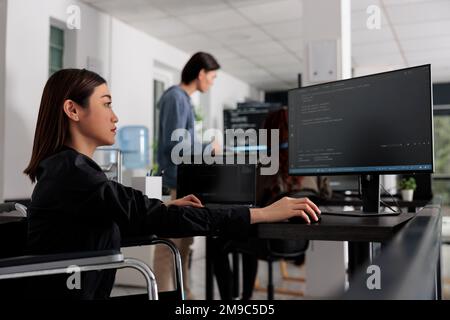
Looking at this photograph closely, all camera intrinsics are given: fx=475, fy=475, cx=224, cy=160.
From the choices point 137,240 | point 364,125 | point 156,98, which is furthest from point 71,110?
point 156,98

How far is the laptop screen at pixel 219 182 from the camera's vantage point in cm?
171

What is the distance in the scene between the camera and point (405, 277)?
1.38 ft

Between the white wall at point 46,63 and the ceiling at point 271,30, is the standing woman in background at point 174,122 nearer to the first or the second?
the white wall at point 46,63

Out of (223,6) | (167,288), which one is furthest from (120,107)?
(167,288)

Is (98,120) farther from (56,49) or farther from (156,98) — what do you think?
(156,98)

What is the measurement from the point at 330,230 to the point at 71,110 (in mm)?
753

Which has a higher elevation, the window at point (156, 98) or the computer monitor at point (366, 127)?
the window at point (156, 98)

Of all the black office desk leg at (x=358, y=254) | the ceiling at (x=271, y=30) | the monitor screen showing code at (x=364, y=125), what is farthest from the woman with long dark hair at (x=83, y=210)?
the ceiling at (x=271, y=30)

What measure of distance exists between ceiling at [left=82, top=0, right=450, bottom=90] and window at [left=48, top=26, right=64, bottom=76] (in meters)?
0.42

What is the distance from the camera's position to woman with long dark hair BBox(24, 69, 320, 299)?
45.6 inches

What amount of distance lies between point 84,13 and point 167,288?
2.94 meters

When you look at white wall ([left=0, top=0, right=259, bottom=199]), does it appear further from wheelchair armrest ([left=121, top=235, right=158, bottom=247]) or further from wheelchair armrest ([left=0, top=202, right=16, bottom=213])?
wheelchair armrest ([left=121, top=235, right=158, bottom=247])

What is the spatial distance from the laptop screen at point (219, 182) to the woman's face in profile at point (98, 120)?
517mm

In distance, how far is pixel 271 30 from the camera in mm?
5520
